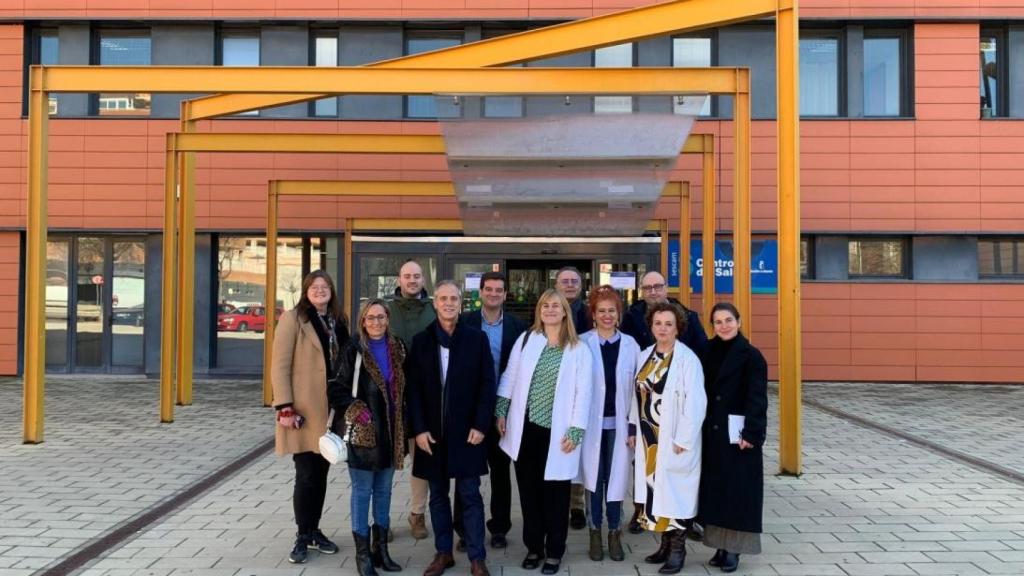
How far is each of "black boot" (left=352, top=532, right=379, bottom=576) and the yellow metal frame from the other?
13.2 feet

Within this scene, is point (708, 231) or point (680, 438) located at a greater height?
point (708, 231)

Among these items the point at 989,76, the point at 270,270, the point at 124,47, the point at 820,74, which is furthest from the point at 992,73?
the point at 124,47

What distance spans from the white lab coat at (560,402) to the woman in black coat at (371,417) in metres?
0.65

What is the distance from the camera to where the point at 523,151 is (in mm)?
8531

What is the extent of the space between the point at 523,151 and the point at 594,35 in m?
1.60

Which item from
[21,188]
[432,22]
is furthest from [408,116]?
[21,188]

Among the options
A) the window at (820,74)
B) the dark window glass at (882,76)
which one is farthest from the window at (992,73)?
the window at (820,74)

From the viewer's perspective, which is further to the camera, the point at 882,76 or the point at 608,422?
the point at 882,76

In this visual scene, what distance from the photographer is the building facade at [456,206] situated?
1412 cm

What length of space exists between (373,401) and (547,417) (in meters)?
0.99

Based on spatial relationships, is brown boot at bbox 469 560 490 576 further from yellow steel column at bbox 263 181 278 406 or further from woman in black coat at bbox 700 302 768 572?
yellow steel column at bbox 263 181 278 406

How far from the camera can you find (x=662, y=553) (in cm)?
464

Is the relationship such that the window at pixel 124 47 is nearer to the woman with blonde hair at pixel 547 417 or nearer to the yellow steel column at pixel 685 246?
the yellow steel column at pixel 685 246

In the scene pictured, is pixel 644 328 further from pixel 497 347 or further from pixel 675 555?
pixel 675 555
